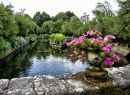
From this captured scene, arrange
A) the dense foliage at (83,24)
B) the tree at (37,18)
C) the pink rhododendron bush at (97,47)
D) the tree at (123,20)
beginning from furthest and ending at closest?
the tree at (37,18)
the tree at (123,20)
the dense foliage at (83,24)
the pink rhododendron bush at (97,47)

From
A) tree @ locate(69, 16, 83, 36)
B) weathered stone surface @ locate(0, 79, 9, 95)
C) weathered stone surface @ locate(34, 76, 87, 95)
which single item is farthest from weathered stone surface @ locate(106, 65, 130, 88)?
tree @ locate(69, 16, 83, 36)

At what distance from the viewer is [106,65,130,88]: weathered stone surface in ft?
10.7

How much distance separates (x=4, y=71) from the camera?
48.8ft

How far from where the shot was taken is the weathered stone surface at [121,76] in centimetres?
327

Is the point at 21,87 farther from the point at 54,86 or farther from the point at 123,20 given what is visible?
the point at 123,20

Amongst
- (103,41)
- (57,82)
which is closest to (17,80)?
(57,82)

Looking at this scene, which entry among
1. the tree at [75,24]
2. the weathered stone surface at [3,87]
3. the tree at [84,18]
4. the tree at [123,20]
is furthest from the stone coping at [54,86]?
the tree at [84,18]

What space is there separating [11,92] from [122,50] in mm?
24184

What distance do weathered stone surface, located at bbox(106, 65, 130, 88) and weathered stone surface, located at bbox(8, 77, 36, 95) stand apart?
1491 mm

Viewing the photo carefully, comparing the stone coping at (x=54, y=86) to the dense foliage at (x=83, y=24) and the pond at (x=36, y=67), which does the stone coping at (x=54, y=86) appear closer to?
the pond at (x=36, y=67)

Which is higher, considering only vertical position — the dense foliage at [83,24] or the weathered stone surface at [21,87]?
the dense foliage at [83,24]

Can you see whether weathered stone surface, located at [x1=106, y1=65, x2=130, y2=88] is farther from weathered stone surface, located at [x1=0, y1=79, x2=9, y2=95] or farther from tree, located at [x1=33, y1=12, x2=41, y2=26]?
tree, located at [x1=33, y1=12, x2=41, y2=26]

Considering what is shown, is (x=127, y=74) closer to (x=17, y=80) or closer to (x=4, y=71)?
(x=17, y=80)

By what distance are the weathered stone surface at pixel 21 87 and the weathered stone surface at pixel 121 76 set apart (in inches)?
58.7
